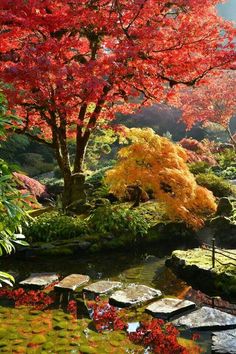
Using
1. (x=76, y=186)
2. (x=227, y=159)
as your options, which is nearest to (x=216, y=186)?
(x=76, y=186)

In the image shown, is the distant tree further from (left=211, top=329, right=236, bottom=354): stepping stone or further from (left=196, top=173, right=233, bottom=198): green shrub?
(left=211, top=329, right=236, bottom=354): stepping stone

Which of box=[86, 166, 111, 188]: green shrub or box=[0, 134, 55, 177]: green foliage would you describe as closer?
box=[86, 166, 111, 188]: green shrub

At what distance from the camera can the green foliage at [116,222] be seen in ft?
33.2

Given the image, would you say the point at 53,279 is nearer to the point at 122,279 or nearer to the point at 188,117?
the point at 122,279

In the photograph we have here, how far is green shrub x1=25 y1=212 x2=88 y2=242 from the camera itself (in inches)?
378

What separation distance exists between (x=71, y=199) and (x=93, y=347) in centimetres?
674

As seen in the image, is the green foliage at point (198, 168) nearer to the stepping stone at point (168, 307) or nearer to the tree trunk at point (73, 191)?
the tree trunk at point (73, 191)

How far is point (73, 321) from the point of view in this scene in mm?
5828

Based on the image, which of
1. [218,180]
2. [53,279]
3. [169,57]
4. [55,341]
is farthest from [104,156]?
[55,341]

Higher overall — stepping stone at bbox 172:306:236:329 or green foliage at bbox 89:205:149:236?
green foliage at bbox 89:205:149:236

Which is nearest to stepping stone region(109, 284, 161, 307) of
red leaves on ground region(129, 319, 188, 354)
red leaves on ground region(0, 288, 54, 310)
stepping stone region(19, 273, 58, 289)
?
red leaves on ground region(129, 319, 188, 354)

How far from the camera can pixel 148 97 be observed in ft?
35.1

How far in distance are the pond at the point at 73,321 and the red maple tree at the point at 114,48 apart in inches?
145

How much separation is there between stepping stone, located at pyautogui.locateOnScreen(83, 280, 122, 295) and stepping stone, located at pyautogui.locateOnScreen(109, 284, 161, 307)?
0.25m
